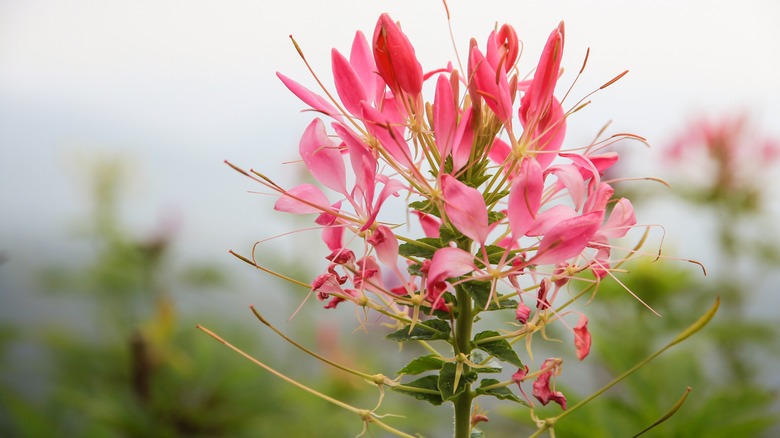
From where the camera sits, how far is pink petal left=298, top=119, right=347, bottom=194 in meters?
0.58

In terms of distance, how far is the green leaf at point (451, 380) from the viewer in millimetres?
531

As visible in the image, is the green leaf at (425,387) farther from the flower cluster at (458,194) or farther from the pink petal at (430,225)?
the pink petal at (430,225)

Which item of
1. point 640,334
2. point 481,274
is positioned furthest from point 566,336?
point 481,274

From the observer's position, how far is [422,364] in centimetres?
57

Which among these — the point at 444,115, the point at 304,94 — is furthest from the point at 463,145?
the point at 304,94

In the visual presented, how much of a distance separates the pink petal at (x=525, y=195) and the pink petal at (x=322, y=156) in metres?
0.16

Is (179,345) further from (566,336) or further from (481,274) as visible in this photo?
(481,274)

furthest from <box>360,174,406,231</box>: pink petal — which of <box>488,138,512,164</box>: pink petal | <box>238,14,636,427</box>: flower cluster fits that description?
<box>488,138,512,164</box>: pink petal

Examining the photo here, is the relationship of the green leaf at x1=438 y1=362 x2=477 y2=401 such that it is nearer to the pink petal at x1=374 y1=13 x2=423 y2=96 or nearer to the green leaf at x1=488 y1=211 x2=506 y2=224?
the green leaf at x1=488 y1=211 x2=506 y2=224

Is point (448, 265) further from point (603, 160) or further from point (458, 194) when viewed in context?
point (603, 160)

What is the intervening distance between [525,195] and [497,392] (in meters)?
0.17

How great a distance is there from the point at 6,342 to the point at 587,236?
1.51 m

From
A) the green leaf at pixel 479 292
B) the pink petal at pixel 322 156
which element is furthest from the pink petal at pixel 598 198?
the pink petal at pixel 322 156

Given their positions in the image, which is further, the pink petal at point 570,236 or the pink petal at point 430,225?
the pink petal at point 430,225
